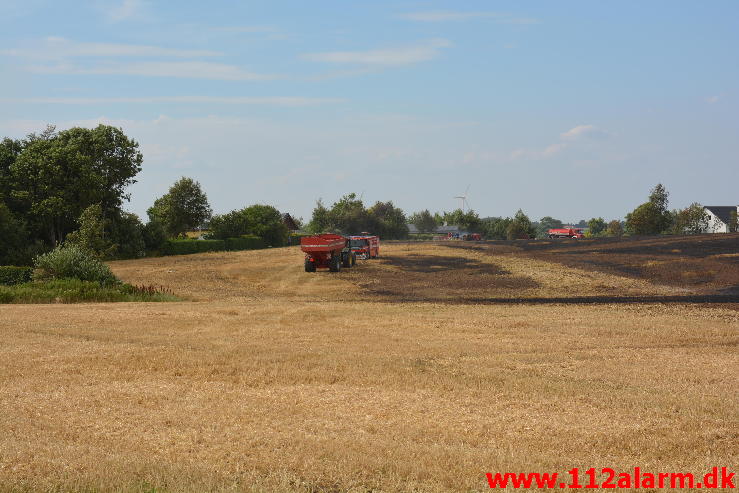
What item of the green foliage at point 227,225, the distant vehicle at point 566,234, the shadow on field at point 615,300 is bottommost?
the shadow on field at point 615,300

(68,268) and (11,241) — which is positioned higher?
(11,241)

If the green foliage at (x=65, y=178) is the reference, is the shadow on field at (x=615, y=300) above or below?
below

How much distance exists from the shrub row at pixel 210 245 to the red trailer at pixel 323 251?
93.6ft

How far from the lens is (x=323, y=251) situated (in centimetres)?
4575

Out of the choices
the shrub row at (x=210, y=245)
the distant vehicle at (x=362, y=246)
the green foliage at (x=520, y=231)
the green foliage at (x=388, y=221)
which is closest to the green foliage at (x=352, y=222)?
the green foliage at (x=388, y=221)

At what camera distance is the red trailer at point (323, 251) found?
45597mm

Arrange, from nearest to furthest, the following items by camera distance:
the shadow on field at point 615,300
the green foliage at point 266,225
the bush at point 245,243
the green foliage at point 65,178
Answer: the shadow on field at point 615,300, the green foliage at point 65,178, the bush at point 245,243, the green foliage at point 266,225

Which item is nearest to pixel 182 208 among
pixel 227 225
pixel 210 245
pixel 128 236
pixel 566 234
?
pixel 227 225

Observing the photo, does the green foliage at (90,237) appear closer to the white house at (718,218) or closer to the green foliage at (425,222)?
the white house at (718,218)

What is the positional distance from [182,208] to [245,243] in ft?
43.1

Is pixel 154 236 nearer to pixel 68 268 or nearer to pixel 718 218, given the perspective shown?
pixel 68 268

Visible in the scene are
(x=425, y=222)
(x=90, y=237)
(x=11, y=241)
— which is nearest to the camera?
(x=90, y=237)

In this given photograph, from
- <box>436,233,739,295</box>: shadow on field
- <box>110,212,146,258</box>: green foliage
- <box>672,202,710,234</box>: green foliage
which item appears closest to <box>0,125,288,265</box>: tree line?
<box>110,212,146,258</box>: green foliage

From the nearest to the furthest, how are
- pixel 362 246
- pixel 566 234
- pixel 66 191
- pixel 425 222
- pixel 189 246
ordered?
1. pixel 362 246
2. pixel 66 191
3. pixel 189 246
4. pixel 566 234
5. pixel 425 222
